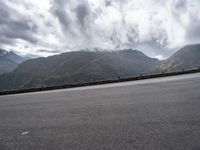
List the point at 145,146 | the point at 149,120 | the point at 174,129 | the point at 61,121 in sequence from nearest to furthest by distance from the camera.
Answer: the point at 145,146, the point at 174,129, the point at 149,120, the point at 61,121

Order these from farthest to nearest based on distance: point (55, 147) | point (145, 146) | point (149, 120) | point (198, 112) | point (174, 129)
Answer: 1. point (198, 112)
2. point (149, 120)
3. point (174, 129)
4. point (55, 147)
5. point (145, 146)

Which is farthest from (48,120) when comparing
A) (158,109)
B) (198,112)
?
(198,112)

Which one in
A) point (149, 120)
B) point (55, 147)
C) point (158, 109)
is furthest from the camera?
point (158, 109)

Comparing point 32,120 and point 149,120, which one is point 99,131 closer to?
point 149,120

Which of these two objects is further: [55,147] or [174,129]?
[174,129]

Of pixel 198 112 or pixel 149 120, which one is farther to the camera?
pixel 198 112

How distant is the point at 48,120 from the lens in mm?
5836

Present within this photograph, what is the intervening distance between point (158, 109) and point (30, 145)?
3.79 meters

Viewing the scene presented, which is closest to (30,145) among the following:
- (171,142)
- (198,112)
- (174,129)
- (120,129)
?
(120,129)

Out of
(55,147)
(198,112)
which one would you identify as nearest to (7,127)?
(55,147)

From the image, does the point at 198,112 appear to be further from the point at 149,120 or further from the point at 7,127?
the point at 7,127

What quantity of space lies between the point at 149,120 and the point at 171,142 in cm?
141

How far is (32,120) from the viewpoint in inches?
239

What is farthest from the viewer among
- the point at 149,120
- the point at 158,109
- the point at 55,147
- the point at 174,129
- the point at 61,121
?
the point at 158,109
